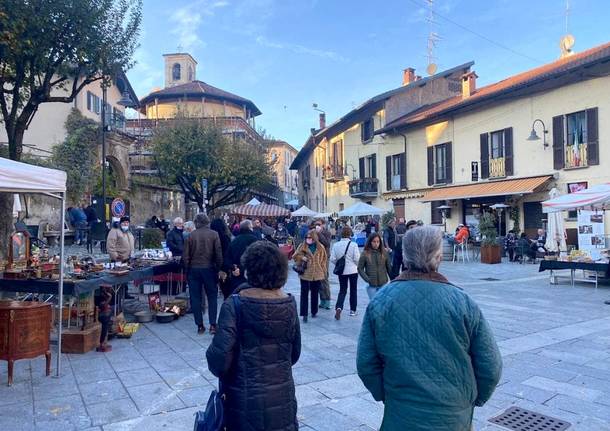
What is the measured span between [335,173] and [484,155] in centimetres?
1410

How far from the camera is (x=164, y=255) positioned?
8625mm

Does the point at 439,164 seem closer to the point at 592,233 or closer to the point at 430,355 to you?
the point at 592,233

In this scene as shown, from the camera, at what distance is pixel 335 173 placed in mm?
34688

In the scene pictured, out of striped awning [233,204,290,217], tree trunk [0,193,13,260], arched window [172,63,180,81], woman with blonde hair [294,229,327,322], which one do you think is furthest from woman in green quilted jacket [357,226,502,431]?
arched window [172,63,180,81]

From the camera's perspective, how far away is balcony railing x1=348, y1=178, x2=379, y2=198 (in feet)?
98.5

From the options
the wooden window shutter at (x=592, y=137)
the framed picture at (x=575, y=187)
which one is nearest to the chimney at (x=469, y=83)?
the wooden window shutter at (x=592, y=137)

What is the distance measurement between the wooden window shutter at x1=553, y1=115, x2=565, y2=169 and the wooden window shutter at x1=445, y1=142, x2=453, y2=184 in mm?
5772

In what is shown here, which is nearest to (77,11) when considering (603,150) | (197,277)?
(197,277)

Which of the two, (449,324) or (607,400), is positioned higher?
(449,324)

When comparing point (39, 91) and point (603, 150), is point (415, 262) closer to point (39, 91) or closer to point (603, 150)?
point (39, 91)

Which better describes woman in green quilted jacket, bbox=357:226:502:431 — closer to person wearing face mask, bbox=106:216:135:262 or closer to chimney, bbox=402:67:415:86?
person wearing face mask, bbox=106:216:135:262

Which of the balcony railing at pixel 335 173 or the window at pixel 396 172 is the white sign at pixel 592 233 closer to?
the window at pixel 396 172

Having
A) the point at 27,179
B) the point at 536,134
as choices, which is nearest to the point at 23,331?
the point at 27,179

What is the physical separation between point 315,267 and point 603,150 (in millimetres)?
14333
